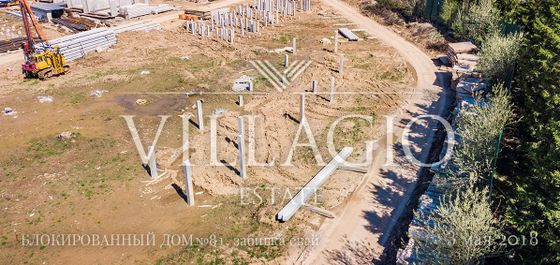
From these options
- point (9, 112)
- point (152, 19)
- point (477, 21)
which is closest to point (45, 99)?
point (9, 112)

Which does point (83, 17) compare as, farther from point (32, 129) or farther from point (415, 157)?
point (415, 157)

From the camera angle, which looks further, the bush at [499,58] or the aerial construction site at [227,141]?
the bush at [499,58]

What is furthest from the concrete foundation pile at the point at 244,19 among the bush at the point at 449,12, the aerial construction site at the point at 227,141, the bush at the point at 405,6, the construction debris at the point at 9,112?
the construction debris at the point at 9,112

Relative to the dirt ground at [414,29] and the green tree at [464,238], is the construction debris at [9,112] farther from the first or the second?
the dirt ground at [414,29]

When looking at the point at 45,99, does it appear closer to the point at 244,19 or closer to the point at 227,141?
the point at 227,141

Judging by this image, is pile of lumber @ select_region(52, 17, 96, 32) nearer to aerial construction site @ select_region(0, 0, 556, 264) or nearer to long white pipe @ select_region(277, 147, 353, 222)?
aerial construction site @ select_region(0, 0, 556, 264)

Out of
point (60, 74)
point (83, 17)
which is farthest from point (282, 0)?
point (60, 74)

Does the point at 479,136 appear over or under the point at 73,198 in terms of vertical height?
over
